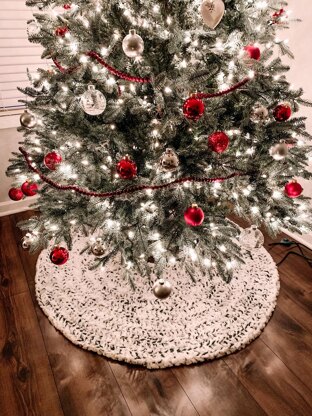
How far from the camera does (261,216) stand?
4.79 ft

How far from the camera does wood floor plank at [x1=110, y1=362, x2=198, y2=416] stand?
120cm

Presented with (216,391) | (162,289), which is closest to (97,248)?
(162,289)

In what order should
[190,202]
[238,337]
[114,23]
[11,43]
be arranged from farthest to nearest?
[11,43], [238,337], [190,202], [114,23]

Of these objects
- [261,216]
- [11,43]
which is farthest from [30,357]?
[11,43]

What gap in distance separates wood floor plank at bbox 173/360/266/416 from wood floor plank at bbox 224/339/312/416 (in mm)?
31

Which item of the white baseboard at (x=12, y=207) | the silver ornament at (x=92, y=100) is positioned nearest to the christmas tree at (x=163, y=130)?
the silver ornament at (x=92, y=100)

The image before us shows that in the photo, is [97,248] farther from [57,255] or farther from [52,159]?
[52,159]

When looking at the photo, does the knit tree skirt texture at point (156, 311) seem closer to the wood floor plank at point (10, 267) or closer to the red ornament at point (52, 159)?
the wood floor plank at point (10, 267)

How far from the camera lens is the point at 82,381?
1.30 meters

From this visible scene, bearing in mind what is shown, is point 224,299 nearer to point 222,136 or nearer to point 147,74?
point 222,136

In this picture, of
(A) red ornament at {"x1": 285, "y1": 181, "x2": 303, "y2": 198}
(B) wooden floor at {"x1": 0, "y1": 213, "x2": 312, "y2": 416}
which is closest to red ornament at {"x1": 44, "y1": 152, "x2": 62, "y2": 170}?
(B) wooden floor at {"x1": 0, "y1": 213, "x2": 312, "y2": 416}

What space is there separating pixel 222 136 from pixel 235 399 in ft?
3.21

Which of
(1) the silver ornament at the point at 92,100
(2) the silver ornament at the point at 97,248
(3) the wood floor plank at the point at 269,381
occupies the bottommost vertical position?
(3) the wood floor plank at the point at 269,381

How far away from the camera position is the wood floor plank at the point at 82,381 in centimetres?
121
